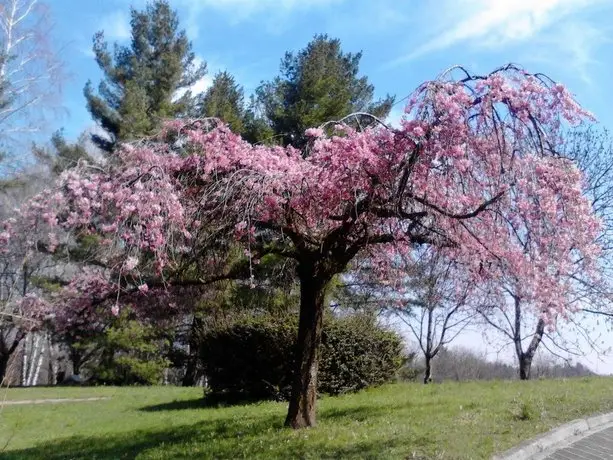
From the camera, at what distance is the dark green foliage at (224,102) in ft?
72.7

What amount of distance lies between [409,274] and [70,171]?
17.2 ft

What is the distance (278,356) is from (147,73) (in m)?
17.4

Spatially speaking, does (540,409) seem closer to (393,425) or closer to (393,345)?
(393,425)

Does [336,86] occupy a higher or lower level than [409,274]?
higher

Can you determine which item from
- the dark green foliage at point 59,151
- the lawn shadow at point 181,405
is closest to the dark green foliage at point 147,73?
the dark green foliage at point 59,151

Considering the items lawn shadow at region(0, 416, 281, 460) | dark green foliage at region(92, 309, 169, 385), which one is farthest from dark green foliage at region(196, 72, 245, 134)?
lawn shadow at region(0, 416, 281, 460)

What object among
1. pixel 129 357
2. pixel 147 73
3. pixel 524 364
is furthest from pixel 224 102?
pixel 524 364

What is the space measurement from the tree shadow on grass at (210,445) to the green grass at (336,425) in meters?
0.02

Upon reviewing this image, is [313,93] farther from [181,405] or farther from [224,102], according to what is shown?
[181,405]

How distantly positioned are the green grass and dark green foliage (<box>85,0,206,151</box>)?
1395 cm

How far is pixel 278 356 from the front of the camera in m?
13.2

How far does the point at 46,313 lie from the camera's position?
9656 mm

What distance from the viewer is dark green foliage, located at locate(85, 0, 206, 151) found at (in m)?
25.9

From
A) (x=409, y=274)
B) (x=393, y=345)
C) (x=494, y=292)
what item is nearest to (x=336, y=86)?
(x=393, y=345)
